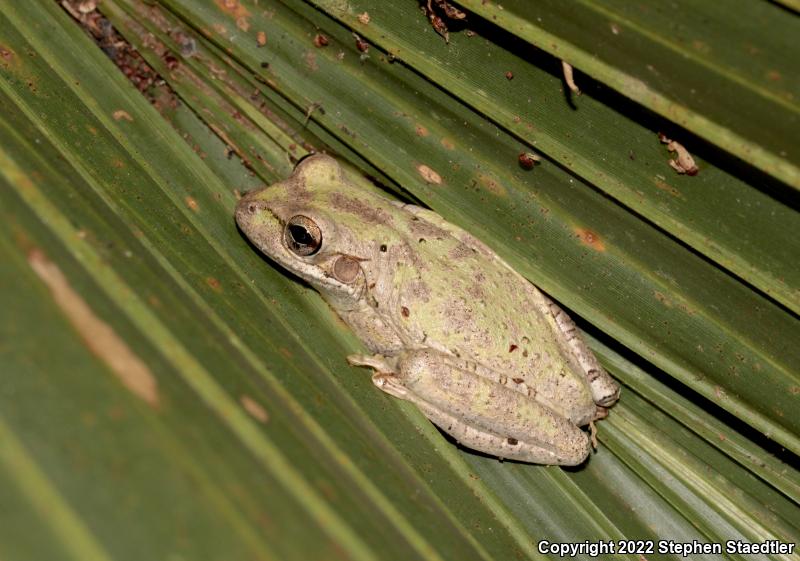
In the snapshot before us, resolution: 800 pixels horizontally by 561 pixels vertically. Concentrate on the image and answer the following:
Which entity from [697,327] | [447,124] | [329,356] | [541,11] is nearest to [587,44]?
[541,11]

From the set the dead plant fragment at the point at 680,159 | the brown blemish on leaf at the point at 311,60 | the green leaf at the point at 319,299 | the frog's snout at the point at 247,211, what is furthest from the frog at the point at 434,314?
the dead plant fragment at the point at 680,159

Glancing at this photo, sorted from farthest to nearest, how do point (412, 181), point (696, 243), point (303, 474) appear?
point (412, 181)
point (696, 243)
point (303, 474)

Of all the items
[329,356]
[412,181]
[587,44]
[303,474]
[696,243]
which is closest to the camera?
[303,474]

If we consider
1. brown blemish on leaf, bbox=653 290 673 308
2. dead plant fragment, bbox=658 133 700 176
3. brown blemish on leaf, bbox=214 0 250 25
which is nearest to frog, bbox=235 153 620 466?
brown blemish on leaf, bbox=653 290 673 308

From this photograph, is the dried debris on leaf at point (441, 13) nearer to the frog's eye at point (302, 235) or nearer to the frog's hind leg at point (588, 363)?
the frog's eye at point (302, 235)

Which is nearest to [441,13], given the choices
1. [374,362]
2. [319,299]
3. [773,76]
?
[773,76]

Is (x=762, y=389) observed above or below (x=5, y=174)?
below

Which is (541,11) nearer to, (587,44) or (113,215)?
(587,44)
